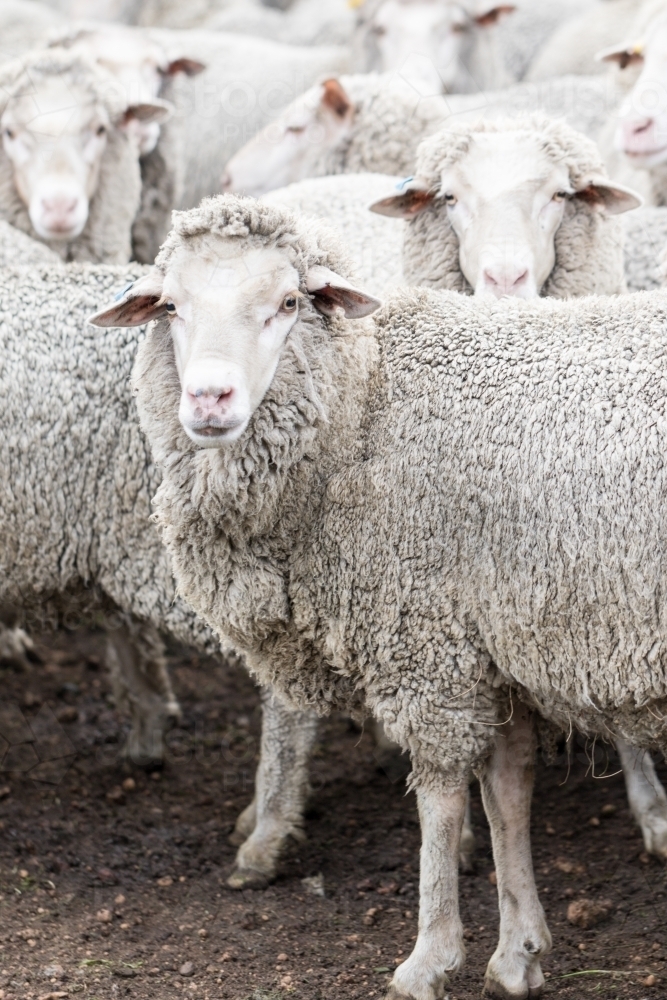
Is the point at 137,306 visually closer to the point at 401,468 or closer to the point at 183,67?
the point at 401,468

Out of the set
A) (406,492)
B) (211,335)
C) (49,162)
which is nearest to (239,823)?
(406,492)

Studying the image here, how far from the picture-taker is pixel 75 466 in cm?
407

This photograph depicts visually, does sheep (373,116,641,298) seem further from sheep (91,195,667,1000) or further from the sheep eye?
the sheep eye

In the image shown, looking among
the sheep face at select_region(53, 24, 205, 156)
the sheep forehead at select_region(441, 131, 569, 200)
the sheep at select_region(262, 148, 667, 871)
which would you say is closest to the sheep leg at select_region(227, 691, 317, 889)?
the sheep at select_region(262, 148, 667, 871)

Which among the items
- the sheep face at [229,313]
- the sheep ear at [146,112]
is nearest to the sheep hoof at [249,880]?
the sheep face at [229,313]

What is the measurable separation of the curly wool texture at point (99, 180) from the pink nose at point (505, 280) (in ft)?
7.25

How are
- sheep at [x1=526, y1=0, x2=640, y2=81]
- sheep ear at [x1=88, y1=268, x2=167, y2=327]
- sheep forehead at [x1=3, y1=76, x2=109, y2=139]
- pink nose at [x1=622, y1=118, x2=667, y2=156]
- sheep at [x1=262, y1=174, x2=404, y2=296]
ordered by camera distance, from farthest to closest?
sheep at [x1=526, y1=0, x2=640, y2=81]
sheep forehead at [x1=3, y1=76, x2=109, y2=139]
pink nose at [x1=622, y1=118, x2=667, y2=156]
sheep at [x1=262, y1=174, x2=404, y2=296]
sheep ear at [x1=88, y1=268, x2=167, y2=327]

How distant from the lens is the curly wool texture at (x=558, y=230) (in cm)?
405

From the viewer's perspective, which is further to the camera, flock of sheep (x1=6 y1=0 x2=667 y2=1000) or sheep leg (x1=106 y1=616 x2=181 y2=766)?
sheep leg (x1=106 y1=616 x2=181 y2=766)

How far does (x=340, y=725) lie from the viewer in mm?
5555

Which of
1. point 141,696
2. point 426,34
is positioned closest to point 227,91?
point 426,34

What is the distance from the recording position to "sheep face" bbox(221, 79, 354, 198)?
5488 millimetres

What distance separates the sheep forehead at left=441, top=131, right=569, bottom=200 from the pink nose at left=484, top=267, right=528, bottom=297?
287 millimetres

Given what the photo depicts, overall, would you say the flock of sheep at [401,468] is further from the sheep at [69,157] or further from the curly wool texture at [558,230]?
the sheep at [69,157]
